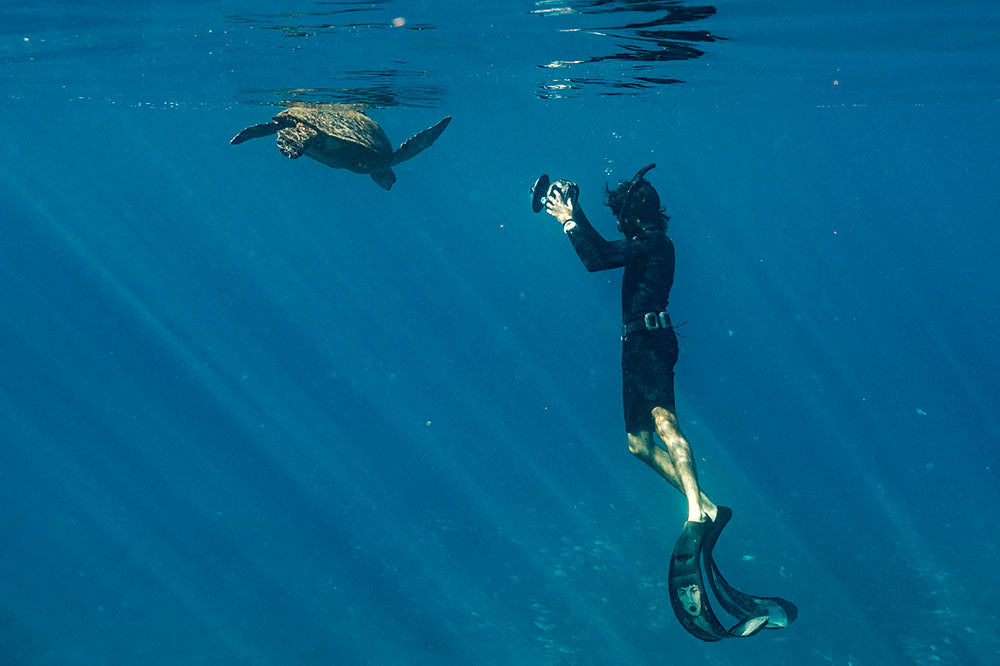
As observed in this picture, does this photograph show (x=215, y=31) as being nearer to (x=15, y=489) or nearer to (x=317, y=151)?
(x=317, y=151)

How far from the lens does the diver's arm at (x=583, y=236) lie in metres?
5.52

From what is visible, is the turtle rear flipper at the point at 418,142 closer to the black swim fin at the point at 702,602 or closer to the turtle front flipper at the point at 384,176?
the turtle front flipper at the point at 384,176

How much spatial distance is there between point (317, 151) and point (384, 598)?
12.1 meters

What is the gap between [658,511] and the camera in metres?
18.5

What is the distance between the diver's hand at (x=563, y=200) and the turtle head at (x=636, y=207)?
0.50 m

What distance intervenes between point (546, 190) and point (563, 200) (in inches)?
9.6

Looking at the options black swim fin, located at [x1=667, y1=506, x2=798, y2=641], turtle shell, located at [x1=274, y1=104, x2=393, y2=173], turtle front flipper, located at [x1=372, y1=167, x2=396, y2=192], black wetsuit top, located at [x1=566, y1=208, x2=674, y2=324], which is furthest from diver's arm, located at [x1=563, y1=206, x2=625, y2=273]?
turtle front flipper, located at [x1=372, y1=167, x2=396, y2=192]

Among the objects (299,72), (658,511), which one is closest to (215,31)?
(299,72)

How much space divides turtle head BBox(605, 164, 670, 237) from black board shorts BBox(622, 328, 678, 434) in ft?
3.27

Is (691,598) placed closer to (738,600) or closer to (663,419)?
(738,600)

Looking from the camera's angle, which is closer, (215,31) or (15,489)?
(215,31)

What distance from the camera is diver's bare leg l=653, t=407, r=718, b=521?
16.6ft

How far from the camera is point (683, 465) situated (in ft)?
17.7

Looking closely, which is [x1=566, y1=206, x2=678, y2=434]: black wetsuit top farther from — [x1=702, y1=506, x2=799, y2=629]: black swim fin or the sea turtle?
the sea turtle
